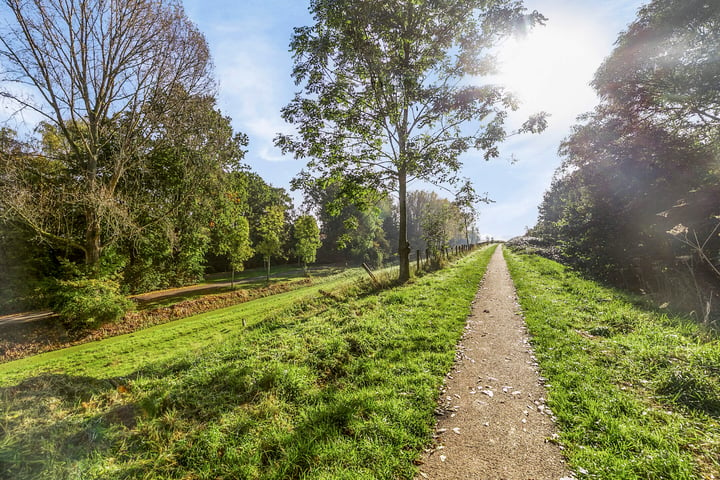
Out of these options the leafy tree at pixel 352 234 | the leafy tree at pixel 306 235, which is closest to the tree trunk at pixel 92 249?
the leafy tree at pixel 306 235

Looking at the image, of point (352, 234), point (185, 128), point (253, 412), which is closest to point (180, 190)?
point (185, 128)

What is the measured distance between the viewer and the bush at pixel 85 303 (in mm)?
12062

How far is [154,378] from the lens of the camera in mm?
4938

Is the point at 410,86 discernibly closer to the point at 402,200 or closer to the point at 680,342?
the point at 402,200

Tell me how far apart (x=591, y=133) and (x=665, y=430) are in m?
12.5

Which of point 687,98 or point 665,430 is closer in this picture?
point 665,430

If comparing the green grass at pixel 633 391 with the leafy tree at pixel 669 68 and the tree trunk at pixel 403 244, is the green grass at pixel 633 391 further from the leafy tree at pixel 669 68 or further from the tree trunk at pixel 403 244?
the leafy tree at pixel 669 68

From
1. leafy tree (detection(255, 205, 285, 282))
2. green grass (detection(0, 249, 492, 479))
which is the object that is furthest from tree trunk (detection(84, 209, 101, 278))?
leafy tree (detection(255, 205, 285, 282))

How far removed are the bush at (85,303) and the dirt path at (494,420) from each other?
16617mm

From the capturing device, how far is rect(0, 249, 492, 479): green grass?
8.77 feet

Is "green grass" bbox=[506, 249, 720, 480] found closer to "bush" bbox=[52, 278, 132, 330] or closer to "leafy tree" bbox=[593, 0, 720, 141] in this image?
"leafy tree" bbox=[593, 0, 720, 141]

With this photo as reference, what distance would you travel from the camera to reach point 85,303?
12.2m

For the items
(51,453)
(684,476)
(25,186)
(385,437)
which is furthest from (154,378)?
(25,186)

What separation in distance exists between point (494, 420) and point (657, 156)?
A: 12.4 meters
